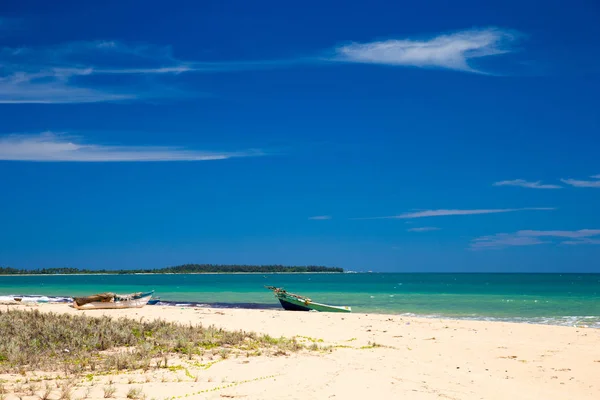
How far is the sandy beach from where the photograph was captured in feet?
29.9

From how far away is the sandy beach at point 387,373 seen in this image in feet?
29.9

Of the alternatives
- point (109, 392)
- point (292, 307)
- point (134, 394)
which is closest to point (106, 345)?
point (109, 392)

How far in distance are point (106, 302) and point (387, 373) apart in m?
23.2

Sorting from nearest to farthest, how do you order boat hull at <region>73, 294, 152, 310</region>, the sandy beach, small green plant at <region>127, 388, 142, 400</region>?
→ 1. small green plant at <region>127, 388, 142, 400</region>
2. the sandy beach
3. boat hull at <region>73, 294, 152, 310</region>

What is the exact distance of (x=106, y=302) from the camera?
30.1 meters

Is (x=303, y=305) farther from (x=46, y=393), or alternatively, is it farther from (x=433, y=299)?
(x=46, y=393)

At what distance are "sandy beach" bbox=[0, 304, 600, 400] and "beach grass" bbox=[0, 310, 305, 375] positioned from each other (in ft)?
1.70

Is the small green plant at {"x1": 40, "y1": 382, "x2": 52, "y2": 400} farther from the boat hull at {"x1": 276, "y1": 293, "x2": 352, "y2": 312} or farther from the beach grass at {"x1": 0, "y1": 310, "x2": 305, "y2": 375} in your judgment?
the boat hull at {"x1": 276, "y1": 293, "x2": 352, "y2": 312}

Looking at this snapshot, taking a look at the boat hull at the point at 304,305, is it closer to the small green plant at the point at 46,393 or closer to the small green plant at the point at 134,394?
the small green plant at the point at 134,394

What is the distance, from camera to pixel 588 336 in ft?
62.4

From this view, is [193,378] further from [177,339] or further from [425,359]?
[425,359]

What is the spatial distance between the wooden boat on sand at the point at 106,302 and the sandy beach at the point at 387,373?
52.9 ft

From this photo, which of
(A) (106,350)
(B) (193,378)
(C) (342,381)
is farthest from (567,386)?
(A) (106,350)

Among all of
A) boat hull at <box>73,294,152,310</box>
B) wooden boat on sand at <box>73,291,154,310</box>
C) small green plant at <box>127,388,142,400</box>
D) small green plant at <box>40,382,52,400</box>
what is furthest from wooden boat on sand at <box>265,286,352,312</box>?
small green plant at <box>40,382,52,400</box>
